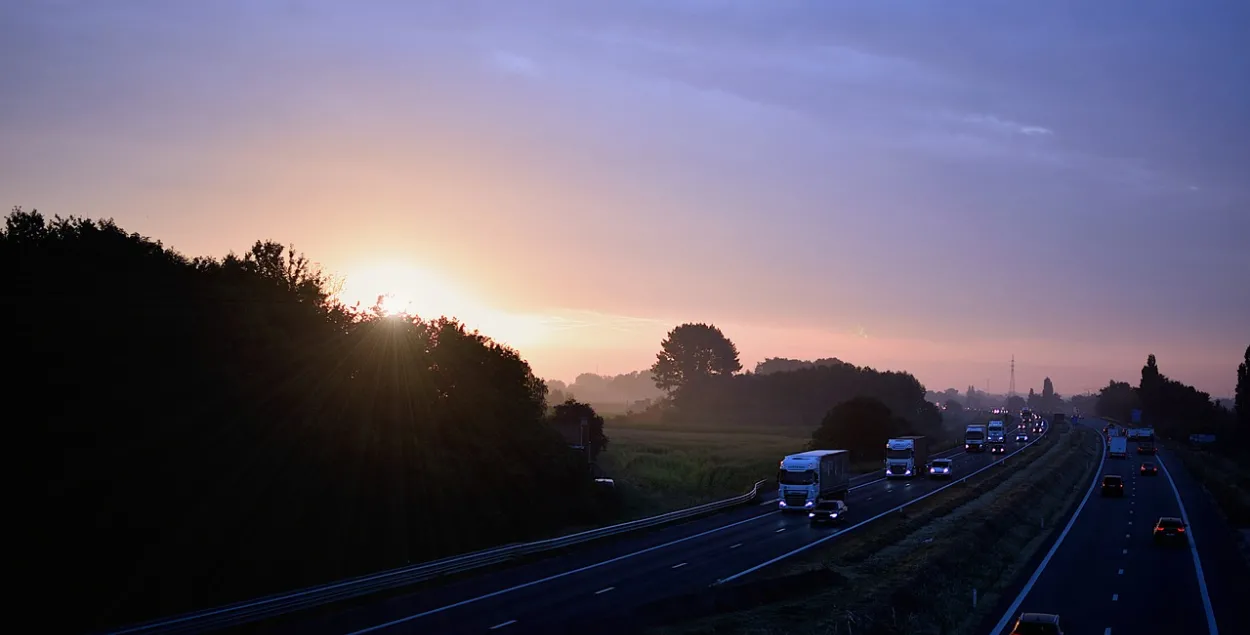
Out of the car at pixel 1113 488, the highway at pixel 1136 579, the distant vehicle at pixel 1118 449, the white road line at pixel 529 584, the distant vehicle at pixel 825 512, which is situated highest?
the distant vehicle at pixel 1118 449

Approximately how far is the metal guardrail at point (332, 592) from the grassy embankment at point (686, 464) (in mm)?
22025

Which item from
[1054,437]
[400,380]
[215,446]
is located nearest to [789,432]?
[1054,437]

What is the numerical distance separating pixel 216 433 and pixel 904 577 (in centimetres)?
2703

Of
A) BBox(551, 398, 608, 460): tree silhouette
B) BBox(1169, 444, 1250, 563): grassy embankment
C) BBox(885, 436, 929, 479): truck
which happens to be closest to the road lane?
BBox(1169, 444, 1250, 563): grassy embankment

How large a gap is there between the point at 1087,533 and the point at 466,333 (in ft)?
132

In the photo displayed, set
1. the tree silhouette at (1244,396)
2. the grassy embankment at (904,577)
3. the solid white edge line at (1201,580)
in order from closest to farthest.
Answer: the grassy embankment at (904,577) → the solid white edge line at (1201,580) → the tree silhouette at (1244,396)

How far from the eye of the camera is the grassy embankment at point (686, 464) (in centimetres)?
7312

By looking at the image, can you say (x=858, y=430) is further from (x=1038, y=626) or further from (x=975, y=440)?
(x=1038, y=626)

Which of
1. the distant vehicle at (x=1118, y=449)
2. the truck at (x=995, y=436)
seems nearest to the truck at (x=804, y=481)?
the truck at (x=995, y=436)

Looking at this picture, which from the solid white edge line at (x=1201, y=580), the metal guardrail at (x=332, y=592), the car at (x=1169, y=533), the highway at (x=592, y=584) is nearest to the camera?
the metal guardrail at (x=332, y=592)

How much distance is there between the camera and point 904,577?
34.8m

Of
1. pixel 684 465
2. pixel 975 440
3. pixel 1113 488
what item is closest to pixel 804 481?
pixel 1113 488

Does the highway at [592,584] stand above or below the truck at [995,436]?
below

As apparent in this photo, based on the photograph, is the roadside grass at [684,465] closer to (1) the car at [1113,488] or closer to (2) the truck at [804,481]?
(2) the truck at [804,481]
